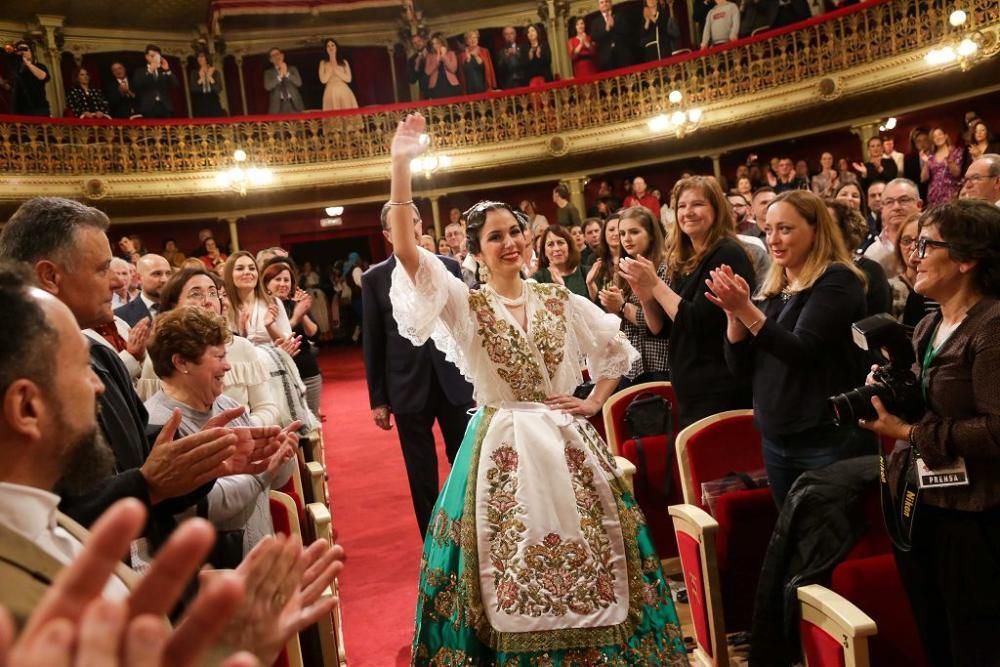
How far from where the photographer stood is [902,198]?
13.2ft

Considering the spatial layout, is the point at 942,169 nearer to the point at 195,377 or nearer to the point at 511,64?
the point at 511,64

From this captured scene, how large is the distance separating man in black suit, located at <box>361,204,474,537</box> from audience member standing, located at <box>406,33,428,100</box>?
10.4 meters

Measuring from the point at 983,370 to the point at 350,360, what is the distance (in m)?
10.7

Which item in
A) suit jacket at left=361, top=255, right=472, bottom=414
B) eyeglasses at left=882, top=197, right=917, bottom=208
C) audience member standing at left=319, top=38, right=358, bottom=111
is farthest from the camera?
audience member standing at left=319, top=38, right=358, bottom=111

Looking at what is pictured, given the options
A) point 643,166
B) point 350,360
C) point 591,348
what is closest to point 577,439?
point 591,348

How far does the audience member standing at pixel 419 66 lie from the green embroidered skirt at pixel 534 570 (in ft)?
39.1

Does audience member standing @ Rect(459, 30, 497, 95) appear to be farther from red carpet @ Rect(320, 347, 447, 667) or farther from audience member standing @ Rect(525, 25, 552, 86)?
red carpet @ Rect(320, 347, 447, 667)

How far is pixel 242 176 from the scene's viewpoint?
12125 millimetres

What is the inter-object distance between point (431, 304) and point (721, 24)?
1080 centimetres

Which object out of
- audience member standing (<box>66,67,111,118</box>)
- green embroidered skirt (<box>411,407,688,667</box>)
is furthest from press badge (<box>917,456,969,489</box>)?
audience member standing (<box>66,67,111,118</box>)

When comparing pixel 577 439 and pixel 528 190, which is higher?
pixel 528 190

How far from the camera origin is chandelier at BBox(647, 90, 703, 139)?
11.1 m

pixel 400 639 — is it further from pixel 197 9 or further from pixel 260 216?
pixel 197 9

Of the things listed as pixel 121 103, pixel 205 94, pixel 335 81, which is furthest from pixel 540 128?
pixel 121 103
